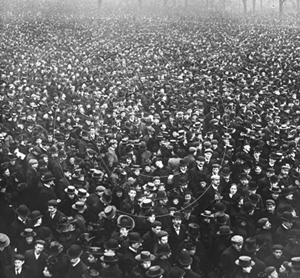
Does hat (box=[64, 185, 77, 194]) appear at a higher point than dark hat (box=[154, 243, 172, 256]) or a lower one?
higher

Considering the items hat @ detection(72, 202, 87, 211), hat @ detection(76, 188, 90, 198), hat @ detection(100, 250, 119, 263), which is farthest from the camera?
hat @ detection(76, 188, 90, 198)

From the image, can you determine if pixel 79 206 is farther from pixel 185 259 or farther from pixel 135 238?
pixel 185 259

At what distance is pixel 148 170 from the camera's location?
29.2 feet

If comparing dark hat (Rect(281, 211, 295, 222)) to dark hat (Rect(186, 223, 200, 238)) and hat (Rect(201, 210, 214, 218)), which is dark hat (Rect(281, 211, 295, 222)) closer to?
hat (Rect(201, 210, 214, 218))

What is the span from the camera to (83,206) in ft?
24.1

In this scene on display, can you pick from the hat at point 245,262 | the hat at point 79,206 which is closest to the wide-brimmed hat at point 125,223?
the hat at point 79,206

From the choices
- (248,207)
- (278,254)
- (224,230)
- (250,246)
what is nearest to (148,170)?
(248,207)

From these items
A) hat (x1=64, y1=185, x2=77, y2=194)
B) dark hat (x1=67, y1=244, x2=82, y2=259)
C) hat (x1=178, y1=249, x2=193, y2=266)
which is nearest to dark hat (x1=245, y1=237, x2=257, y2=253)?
hat (x1=178, y1=249, x2=193, y2=266)

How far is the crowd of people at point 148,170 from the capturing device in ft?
20.3

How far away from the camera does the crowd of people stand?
20.3 feet

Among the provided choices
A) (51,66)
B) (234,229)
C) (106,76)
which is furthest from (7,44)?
(234,229)

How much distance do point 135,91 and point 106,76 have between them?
9.92ft

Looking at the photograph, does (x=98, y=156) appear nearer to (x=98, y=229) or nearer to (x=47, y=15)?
(x=98, y=229)

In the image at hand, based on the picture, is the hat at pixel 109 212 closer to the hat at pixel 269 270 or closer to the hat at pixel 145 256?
the hat at pixel 145 256
